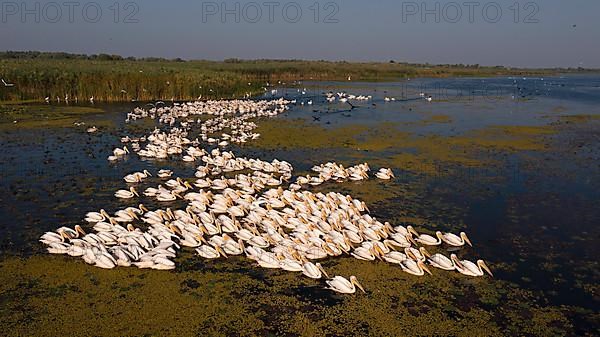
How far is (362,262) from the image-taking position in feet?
33.1

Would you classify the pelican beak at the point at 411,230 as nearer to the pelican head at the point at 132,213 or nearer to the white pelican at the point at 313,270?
the white pelican at the point at 313,270

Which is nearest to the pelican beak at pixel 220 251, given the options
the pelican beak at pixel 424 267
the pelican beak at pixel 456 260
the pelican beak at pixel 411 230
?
the pelican beak at pixel 424 267

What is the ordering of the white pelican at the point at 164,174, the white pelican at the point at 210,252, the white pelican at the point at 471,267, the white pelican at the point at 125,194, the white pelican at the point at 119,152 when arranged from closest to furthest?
the white pelican at the point at 471,267 < the white pelican at the point at 210,252 < the white pelican at the point at 125,194 < the white pelican at the point at 164,174 < the white pelican at the point at 119,152

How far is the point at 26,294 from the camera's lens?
8.55m

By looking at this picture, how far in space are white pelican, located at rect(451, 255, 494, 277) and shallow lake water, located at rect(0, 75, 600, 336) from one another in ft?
0.61

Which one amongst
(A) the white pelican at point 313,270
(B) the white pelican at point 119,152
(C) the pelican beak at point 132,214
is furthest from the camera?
(B) the white pelican at point 119,152

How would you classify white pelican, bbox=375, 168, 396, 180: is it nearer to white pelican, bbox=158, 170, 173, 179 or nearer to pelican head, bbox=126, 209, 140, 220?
white pelican, bbox=158, 170, 173, 179

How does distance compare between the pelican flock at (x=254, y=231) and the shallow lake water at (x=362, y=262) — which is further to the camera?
the pelican flock at (x=254, y=231)

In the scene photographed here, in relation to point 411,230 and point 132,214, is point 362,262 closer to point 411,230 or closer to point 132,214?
point 411,230

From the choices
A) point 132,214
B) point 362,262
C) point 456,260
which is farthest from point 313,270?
point 132,214

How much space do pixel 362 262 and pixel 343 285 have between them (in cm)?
140

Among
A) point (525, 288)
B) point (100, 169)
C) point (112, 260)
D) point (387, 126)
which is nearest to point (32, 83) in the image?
point (100, 169)

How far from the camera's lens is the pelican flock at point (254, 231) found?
31.9 ft

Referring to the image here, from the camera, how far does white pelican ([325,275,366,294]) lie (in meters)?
8.77
